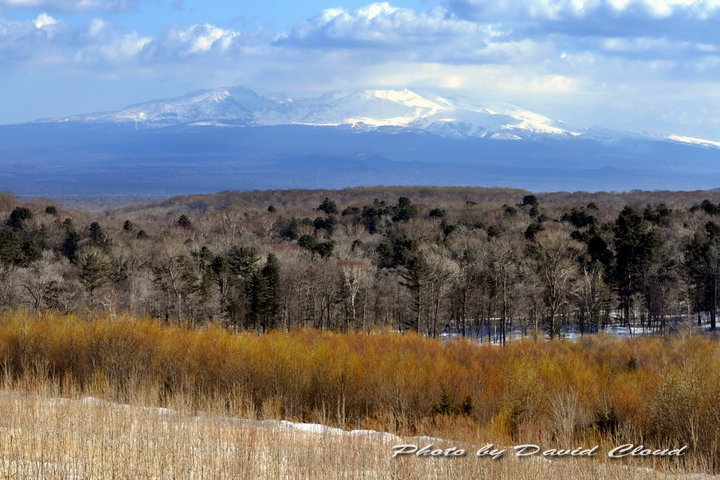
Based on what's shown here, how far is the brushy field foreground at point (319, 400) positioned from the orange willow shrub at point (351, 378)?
2.5 inches

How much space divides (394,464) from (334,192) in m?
148

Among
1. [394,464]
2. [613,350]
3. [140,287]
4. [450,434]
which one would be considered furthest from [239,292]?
[394,464]

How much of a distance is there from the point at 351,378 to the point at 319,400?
4.13ft

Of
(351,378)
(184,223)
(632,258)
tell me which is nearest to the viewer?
(351,378)

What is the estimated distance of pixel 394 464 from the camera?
12.7 meters

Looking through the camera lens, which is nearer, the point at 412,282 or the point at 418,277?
the point at 418,277

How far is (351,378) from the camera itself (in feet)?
77.6

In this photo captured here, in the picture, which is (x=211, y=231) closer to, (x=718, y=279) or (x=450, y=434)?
(x=718, y=279)

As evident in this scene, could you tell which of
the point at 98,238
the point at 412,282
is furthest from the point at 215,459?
the point at 98,238

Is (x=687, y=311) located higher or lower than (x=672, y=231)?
lower

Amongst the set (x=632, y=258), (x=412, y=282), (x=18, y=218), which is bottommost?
(x=412, y=282)

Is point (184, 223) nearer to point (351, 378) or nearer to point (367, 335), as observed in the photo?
point (367, 335)

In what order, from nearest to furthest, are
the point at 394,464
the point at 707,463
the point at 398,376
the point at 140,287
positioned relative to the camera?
the point at 394,464
the point at 707,463
the point at 398,376
the point at 140,287

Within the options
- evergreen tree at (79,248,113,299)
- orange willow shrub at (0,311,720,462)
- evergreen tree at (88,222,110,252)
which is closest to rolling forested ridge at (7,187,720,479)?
orange willow shrub at (0,311,720,462)
